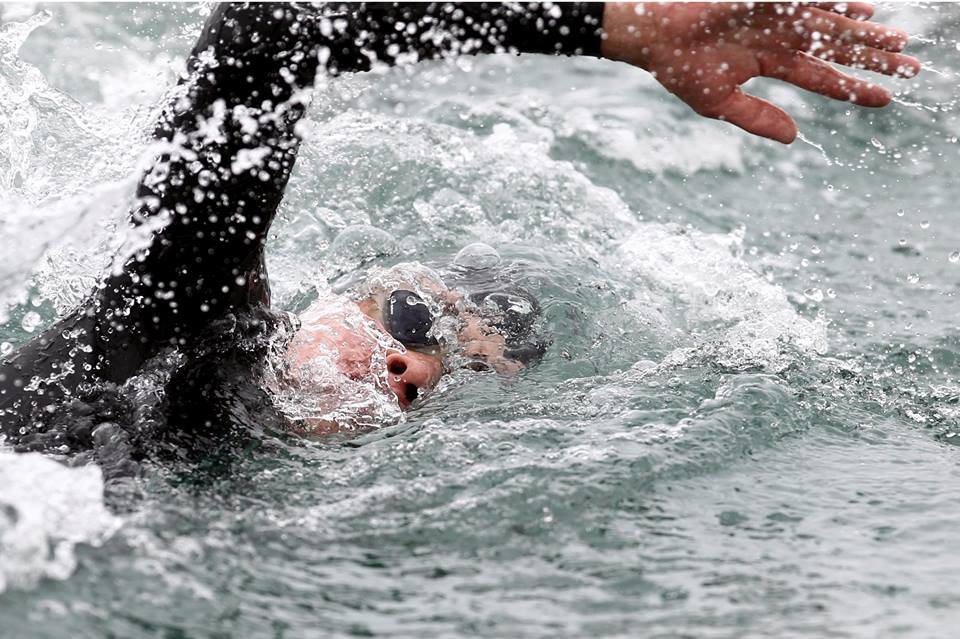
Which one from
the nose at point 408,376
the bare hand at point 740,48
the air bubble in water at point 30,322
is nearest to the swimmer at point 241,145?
the bare hand at point 740,48

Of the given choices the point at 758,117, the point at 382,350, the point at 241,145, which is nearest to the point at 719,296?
the point at 382,350

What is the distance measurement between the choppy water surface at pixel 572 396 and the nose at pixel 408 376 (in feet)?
0.28

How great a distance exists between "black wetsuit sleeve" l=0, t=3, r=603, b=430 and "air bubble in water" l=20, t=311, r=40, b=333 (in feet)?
4.79

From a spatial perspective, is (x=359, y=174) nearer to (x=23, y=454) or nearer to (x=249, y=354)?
(x=249, y=354)

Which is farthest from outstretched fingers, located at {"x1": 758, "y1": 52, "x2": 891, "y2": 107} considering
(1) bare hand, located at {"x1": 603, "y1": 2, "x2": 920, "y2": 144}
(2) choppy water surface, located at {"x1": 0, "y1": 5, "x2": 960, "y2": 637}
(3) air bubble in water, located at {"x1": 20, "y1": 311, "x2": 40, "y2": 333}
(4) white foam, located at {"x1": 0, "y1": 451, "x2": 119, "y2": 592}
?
(3) air bubble in water, located at {"x1": 20, "y1": 311, "x2": 40, "y2": 333}

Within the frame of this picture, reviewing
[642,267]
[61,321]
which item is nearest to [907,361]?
[642,267]

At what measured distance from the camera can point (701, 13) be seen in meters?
2.84

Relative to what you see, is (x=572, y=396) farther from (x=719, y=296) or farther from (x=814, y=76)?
(x=719, y=296)

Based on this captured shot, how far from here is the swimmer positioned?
113 inches

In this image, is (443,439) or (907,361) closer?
(443,439)

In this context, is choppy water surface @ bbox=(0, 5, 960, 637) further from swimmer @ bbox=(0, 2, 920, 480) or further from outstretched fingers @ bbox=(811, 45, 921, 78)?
outstretched fingers @ bbox=(811, 45, 921, 78)

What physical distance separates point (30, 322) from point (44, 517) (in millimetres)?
2212

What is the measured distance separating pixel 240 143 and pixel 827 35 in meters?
1.54

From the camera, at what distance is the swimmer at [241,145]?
287 cm
